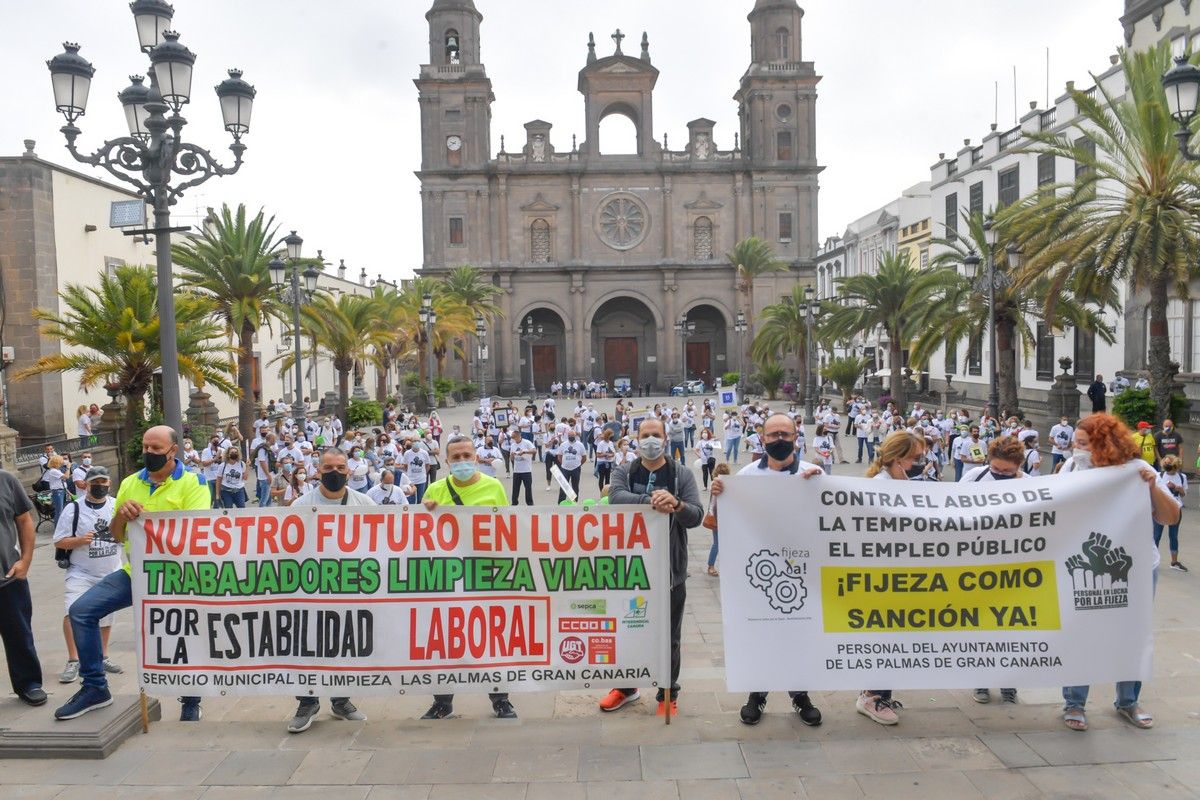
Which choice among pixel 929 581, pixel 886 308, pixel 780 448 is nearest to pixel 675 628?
pixel 780 448

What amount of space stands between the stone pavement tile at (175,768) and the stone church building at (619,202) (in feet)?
183

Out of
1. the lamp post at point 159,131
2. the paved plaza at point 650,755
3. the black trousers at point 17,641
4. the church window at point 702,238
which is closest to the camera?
the paved plaza at point 650,755

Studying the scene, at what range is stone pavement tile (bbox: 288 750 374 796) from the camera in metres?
4.91

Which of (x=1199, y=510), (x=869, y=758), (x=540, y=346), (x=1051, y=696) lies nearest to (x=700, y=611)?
(x=1051, y=696)

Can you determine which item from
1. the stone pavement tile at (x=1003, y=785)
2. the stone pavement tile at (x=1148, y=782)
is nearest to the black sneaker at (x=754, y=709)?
the stone pavement tile at (x=1003, y=785)

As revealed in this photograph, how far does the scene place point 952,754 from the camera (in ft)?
16.6

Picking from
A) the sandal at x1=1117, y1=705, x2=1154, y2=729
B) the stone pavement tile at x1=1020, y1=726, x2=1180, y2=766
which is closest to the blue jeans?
the stone pavement tile at x1=1020, y1=726, x2=1180, y2=766

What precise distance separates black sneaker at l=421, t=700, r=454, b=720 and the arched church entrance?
59108 mm

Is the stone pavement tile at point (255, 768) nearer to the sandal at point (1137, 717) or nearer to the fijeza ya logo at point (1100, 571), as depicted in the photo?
the fijeza ya logo at point (1100, 571)

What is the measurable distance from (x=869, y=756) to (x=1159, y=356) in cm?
1510

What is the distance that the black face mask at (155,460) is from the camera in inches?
220

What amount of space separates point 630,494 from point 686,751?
1514 millimetres

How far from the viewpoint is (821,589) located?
5.50 metres

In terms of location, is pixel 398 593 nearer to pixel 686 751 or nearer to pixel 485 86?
pixel 686 751
